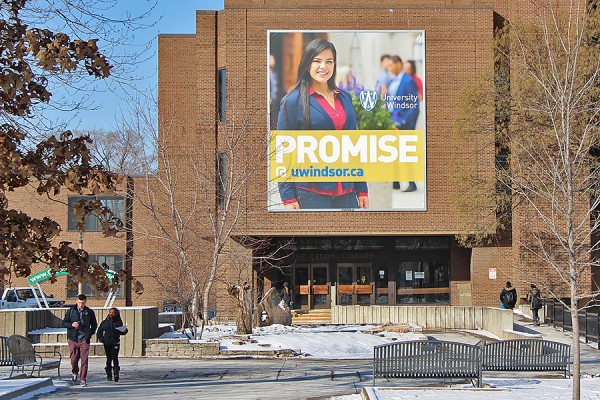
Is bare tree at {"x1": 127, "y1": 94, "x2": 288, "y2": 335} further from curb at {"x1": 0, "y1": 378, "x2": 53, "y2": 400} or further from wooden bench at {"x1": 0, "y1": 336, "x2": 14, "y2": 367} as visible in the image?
curb at {"x1": 0, "y1": 378, "x2": 53, "y2": 400}

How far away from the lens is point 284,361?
24.5m

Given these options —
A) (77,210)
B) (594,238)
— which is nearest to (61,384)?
(77,210)

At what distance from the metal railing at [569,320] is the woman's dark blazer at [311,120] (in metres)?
10.3

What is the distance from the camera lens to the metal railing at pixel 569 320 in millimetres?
29109

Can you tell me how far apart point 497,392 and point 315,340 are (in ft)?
37.2

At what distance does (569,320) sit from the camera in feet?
107

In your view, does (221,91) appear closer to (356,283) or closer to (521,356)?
(356,283)

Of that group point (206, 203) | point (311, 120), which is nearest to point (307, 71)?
point (311, 120)

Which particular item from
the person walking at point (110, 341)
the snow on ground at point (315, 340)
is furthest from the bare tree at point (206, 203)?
the person walking at point (110, 341)

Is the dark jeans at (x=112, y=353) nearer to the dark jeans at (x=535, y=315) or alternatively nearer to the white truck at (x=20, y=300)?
the dark jeans at (x=535, y=315)

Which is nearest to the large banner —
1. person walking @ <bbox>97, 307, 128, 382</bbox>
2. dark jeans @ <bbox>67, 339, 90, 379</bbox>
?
person walking @ <bbox>97, 307, 128, 382</bbox>

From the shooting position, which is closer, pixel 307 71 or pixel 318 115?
pixel 318 115

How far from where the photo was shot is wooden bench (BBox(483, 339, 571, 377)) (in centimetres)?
1898

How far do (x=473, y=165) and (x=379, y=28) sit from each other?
7.75m
